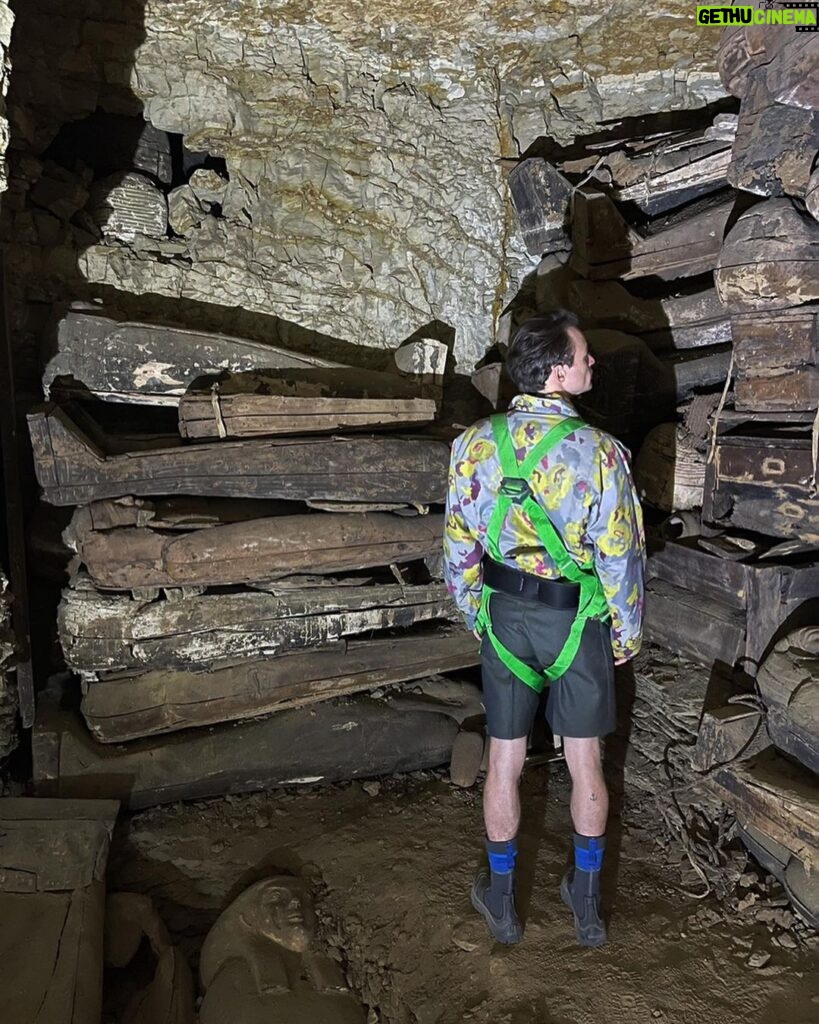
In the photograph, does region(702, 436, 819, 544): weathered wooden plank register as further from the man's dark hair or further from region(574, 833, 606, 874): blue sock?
region(574, 833, 606, 874): blue sock

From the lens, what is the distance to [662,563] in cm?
372

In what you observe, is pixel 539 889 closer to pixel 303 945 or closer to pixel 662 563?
pixel 303 945

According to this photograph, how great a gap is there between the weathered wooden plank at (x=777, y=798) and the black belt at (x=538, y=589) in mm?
1118

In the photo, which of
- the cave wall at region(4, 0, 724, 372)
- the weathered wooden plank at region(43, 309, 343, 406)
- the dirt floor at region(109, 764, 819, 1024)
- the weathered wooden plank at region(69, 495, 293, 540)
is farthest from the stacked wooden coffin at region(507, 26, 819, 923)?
the weathered wooden plank at region(69, 495, 293, 540)

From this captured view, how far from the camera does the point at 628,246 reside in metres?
4.28

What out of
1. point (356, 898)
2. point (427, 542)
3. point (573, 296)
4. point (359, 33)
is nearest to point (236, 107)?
point (359, 33)

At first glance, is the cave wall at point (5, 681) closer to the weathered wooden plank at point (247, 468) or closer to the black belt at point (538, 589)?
the weathered wooden plank at point (247, 468)

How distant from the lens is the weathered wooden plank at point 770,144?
3.09m

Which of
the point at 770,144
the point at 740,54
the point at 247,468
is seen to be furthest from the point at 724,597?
the point at 740,54

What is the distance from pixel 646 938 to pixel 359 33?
17.6ft

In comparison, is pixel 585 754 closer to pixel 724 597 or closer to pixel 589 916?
pixel 589 916

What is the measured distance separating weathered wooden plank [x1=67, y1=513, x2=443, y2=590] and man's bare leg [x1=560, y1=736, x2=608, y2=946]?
157cm

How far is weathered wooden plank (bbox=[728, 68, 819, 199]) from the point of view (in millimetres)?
3094

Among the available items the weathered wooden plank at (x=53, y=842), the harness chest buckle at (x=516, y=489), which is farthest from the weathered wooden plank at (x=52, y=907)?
the harness chest buckle at (x=516, y=489)
